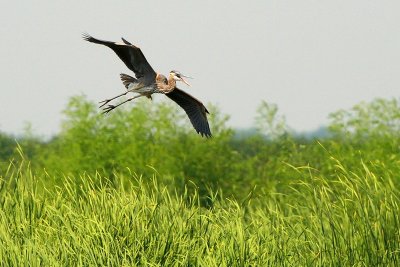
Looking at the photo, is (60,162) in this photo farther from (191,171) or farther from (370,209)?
(370,209)

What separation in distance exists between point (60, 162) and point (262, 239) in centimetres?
1410

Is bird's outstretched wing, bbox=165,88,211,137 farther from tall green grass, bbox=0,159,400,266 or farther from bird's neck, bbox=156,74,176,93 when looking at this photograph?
tall green grass, bbox=0,159,400,266

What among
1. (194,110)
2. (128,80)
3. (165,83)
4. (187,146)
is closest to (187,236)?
(165,83)

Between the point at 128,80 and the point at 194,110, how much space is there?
4.92 ft

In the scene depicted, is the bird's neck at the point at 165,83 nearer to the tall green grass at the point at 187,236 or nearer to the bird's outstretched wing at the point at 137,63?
the bird's outstretched wing at the point at 137,63

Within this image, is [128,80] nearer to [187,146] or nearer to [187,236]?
[187,236]

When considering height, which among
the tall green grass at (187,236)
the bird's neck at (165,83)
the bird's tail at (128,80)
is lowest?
the tall green grass at (187,236)

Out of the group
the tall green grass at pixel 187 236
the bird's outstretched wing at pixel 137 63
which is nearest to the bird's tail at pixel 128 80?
the bird's outstretched wing at pixel 137 63

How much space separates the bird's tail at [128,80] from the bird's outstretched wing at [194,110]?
1.11 m

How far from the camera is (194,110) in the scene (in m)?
14.0

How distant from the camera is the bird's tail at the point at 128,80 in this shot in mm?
12883

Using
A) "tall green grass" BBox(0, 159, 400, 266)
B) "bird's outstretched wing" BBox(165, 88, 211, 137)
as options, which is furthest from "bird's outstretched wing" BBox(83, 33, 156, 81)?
"tall green grass" BBox(0, 159, 400, 266)

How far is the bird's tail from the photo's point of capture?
12883 mm

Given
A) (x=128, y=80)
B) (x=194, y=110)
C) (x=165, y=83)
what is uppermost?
(x=194, y=110)
